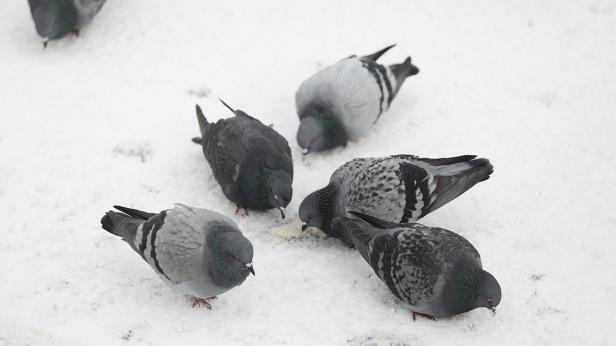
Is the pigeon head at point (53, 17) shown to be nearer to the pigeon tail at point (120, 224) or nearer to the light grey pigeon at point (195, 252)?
the pigeon tail at point (120, 224)

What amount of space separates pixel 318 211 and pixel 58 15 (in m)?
A: 5.00

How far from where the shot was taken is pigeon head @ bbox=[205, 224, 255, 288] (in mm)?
5723

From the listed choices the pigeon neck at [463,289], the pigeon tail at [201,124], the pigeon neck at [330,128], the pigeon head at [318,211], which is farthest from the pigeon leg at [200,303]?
the pigeon neck at [330,128]

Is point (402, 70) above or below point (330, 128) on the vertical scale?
above

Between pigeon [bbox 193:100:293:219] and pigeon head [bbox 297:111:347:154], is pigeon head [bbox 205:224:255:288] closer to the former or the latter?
pigeon [bbox 193:100:293:219]

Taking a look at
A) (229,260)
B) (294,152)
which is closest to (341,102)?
(294,152)

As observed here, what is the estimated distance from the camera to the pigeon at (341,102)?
8.12 m

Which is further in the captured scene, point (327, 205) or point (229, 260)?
point (327, 205)

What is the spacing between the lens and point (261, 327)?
230 inches

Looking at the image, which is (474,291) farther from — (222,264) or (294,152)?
(294,152)

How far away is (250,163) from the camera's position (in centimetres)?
727

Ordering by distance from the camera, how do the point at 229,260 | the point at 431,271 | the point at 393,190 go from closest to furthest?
the point at 229,260
the point at 431,271
the point at 393,190

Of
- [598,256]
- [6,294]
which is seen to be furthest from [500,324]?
[6,294]

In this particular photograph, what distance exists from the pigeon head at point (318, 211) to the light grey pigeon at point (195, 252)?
42.7 inches
